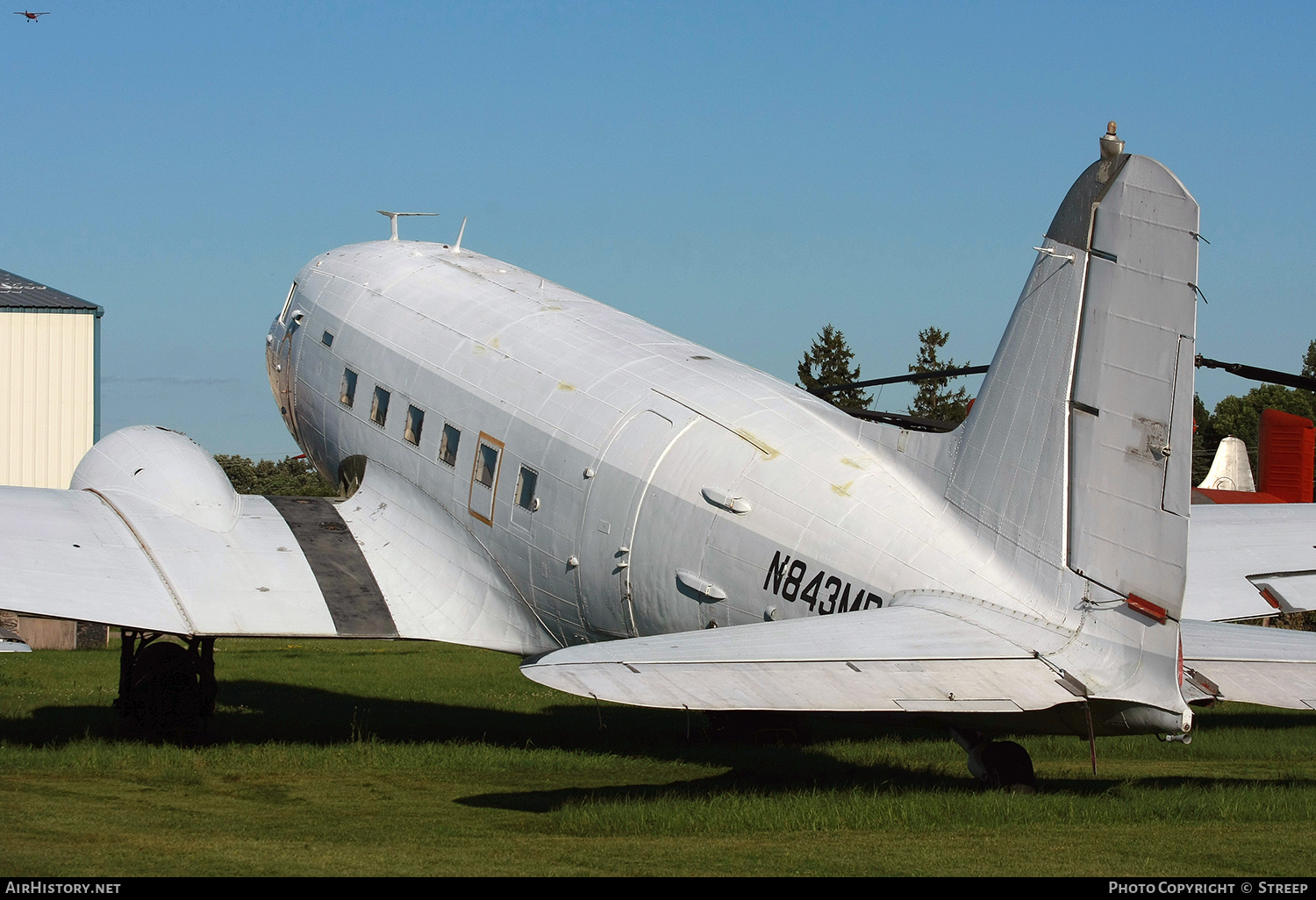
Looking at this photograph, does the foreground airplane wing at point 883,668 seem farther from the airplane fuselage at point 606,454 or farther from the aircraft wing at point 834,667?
Result: the airplane fuselage at point 606,454

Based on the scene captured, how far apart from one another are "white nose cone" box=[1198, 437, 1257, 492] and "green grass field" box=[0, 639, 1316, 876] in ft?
56.5

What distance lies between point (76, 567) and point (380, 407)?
15.2 ft

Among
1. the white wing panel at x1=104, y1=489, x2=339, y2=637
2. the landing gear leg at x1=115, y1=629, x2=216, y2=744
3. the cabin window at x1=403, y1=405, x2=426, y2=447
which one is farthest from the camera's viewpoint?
the cabin window at x1=403, y1=405, x2=426, y2=447

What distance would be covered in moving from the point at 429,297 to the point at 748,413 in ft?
19.2

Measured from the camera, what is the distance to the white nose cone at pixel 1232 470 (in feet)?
122

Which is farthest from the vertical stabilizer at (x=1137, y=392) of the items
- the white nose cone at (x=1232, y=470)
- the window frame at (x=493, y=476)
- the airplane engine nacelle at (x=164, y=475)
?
the white nose cone at (x=1232, y=470)

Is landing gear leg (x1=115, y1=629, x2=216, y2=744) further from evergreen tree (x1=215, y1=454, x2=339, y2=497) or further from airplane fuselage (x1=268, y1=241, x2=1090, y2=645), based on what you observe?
evergreen tree (x1=215, y1=454, x2=339, y2=497)

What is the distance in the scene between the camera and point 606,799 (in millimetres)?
12305

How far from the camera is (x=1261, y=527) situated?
15.4m

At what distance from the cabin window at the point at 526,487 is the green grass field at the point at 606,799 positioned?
2826mm

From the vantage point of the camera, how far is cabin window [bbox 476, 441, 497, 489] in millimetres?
15555

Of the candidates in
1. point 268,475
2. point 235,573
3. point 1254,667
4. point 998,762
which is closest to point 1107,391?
point 1254,667

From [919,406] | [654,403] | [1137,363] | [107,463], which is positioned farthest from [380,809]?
[919,406]

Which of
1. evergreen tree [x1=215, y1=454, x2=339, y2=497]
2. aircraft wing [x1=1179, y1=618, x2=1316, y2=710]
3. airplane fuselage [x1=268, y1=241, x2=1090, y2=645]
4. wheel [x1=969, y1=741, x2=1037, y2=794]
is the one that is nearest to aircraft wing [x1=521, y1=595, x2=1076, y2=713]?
airplane fuselage [x1=268, y1=241, x2=1090, y2=645]
